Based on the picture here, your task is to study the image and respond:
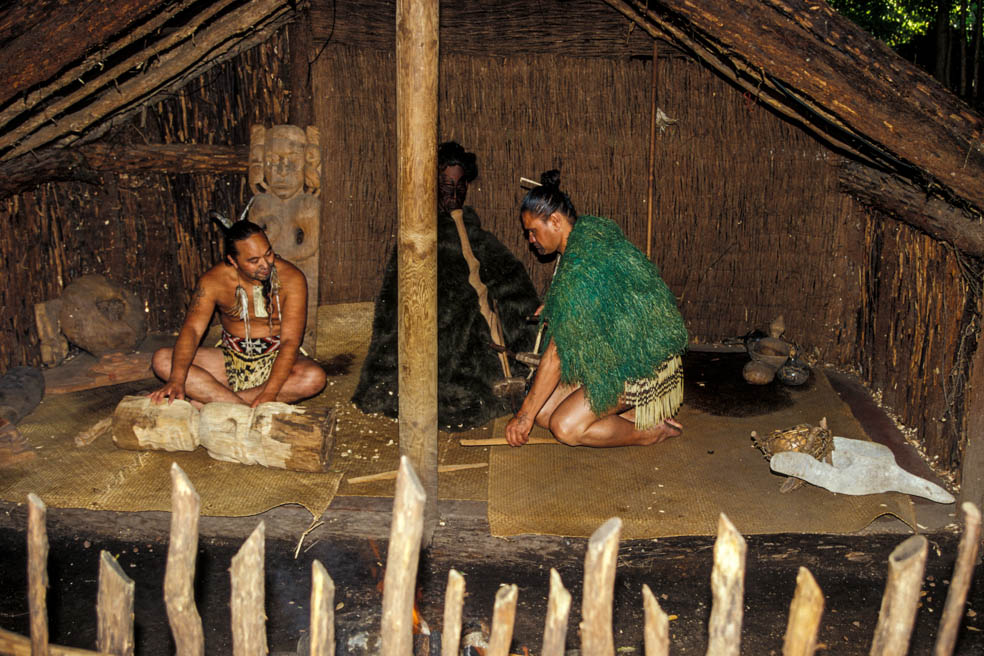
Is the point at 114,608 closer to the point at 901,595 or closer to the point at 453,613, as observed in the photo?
the point at 453,613

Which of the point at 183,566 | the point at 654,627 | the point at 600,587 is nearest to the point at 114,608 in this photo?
the point at 183,566

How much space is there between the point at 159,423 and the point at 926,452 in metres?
3.96

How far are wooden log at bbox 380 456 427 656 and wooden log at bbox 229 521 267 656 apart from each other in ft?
1.00

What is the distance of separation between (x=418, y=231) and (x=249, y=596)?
1.70 metres

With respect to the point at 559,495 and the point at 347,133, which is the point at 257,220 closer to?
the point at 347,133

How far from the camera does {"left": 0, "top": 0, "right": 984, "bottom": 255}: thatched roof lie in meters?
3.25

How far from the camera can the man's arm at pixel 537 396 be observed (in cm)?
430

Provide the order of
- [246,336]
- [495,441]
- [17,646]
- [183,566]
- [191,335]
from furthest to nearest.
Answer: [246,336] < [191,335] < [495,441] < [17,646] < [183,566]

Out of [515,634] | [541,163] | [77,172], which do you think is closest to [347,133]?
[541,163]

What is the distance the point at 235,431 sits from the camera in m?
4.26

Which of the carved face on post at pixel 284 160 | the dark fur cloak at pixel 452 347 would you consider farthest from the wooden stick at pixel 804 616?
the carved face on post at pixel 284 160

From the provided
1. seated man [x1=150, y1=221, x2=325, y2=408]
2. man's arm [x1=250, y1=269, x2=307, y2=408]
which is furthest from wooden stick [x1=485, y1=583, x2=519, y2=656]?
man's arm [x1=250, y1=269, x2=307, y2=408]

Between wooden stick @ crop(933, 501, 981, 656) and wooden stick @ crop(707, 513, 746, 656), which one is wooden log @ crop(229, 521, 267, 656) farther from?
wooden stick @ crop(933, 501, 981, 656)

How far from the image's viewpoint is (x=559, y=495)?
13.3 ft
